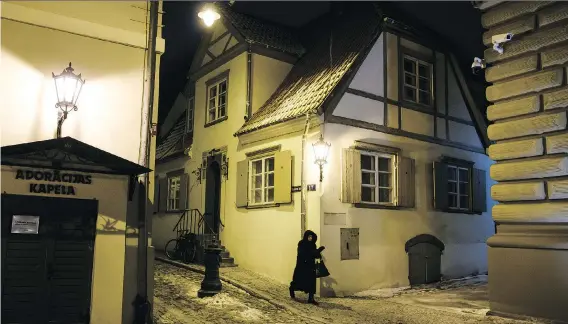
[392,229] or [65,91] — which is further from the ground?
[65,91]

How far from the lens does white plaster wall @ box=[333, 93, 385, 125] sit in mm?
11586

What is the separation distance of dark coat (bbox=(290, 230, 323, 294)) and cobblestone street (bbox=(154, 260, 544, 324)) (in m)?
0.34

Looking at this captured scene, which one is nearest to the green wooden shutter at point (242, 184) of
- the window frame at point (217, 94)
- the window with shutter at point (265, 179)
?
the window with shutter at point (265, 179)

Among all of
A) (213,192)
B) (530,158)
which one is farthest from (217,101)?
(530,158)

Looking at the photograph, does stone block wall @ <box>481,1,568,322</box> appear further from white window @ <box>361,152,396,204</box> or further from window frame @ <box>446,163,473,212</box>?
window frame @ <box>446,163,473,212</box>

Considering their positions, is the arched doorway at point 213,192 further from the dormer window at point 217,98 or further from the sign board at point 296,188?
the sign board at point 296,188

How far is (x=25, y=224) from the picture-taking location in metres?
7.12

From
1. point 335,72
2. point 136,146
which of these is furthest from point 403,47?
point 136,146

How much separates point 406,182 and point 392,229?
1288mm

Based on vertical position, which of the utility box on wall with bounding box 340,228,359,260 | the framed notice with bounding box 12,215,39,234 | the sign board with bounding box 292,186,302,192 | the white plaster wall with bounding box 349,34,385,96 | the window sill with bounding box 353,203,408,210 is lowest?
the utility box on wall with bounding box 340,228,359,260

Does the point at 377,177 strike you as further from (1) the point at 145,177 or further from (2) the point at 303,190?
(1) the point at 145,177

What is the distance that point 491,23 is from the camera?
8.83 metres

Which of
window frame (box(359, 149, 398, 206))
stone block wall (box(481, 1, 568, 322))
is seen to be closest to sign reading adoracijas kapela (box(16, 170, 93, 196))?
window frame (box(359, 149, 398, 206))

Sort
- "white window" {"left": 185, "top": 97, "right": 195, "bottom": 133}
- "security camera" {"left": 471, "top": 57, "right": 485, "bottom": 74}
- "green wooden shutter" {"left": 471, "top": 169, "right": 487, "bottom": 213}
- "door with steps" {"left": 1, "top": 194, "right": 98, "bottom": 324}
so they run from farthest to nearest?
"white window" {"left": 185, "top": 97, "right": 195, "bottom": 133} < "green wooden shutter" {"left": 471, "top": 169, "right": 487, "bottom": 213} < "security camera" {"left": 471, "top": 57, "right": 485, "bottom": 74} < "door with steps" {"left": 1, "top": 194, "right": 98, "bottom": 324}
